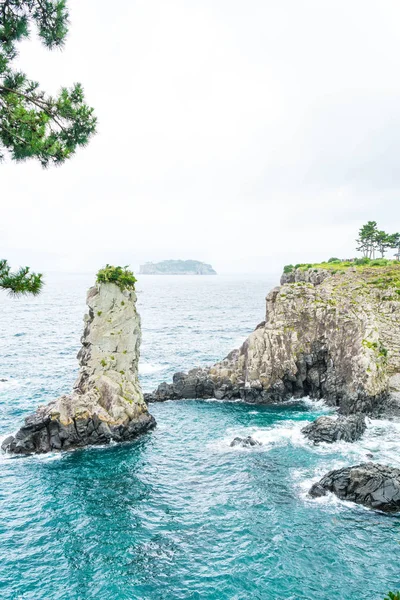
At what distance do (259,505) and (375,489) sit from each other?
994cm

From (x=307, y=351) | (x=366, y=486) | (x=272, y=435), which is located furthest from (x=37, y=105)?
(x=307, y=351)

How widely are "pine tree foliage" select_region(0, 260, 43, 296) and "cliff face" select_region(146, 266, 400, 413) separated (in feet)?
170

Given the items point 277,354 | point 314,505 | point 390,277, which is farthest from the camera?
point 390,277

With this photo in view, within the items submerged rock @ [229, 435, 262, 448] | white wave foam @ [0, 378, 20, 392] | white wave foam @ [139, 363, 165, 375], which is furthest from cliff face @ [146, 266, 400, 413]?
white wave foam @ [0, 378, 20, 392]

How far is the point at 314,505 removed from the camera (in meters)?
35.1

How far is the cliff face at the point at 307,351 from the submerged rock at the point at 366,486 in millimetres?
20210

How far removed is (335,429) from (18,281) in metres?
43.5

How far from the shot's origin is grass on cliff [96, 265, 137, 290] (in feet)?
182

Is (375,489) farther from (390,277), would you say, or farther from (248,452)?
(390,277)

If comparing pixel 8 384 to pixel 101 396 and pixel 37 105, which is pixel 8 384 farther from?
pixel 37 105

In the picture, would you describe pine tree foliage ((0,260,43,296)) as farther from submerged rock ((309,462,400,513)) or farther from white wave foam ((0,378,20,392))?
white wave foam ((0,378,20,392))

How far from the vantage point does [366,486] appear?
35656mm

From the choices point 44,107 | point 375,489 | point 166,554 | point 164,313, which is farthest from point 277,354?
point 164,313

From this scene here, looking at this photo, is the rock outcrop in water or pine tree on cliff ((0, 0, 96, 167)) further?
the rock outcrop in water
